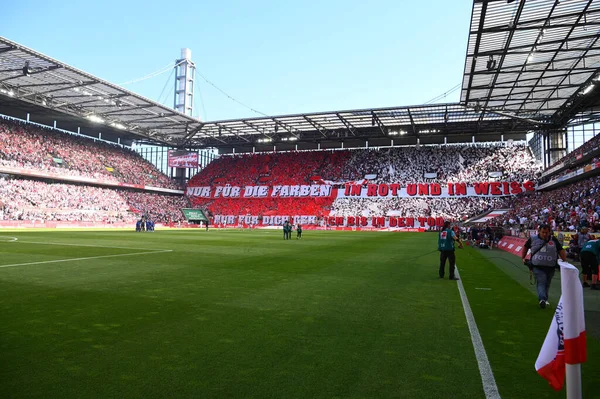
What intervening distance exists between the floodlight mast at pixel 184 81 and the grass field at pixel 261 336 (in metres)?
88.5

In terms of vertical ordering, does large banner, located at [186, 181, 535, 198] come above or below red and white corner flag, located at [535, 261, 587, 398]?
above

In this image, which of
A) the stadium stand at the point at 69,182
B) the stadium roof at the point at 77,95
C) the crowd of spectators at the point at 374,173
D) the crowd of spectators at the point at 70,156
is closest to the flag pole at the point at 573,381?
the stadium roof at the point at 77,95

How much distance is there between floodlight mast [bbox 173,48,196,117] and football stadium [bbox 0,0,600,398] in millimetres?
22757

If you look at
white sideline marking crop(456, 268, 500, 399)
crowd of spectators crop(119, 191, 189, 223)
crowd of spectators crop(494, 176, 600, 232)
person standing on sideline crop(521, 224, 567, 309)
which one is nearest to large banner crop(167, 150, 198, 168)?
crowd of spectators crop(119, 191, 189, 223)

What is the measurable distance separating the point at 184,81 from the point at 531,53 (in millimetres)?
82499

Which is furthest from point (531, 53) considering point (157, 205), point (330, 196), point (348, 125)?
point (157, 205)

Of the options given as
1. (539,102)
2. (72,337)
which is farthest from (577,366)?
(539,102)

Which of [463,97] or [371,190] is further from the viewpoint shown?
[371,190]

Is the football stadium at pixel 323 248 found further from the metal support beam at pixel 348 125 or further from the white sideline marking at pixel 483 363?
the metal support beam at pixel 348 125

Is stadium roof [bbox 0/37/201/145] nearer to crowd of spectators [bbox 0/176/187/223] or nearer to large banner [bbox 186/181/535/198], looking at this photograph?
crowd of spectators [bbox 0/176/187/223]

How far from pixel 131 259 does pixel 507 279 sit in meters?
13.5

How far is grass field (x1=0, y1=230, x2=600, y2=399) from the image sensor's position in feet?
13.5

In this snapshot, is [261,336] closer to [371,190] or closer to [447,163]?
[371,190]

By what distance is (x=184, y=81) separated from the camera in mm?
95000
